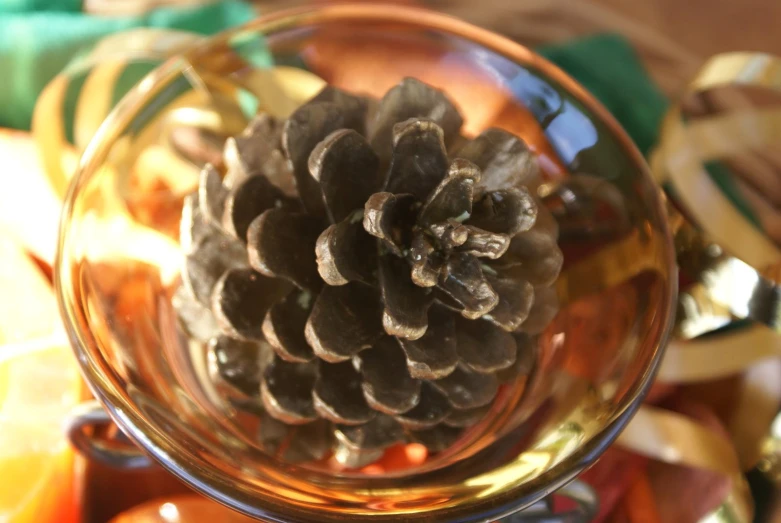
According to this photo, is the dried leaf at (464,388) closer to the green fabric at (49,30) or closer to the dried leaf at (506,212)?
the dried leaf at (506,212)

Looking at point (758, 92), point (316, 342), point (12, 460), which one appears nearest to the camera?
point (316, 342)

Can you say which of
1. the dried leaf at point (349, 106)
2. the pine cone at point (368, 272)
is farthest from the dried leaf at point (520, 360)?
the dried leaf at point (349, 106)

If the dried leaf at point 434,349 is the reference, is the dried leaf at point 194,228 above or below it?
above

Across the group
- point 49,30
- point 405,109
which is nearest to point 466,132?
point 405,109

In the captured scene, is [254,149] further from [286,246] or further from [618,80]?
[618,80]

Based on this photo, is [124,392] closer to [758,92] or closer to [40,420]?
[40,420]

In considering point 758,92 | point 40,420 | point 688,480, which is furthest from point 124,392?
point 758,92

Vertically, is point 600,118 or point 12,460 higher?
point 600,118
